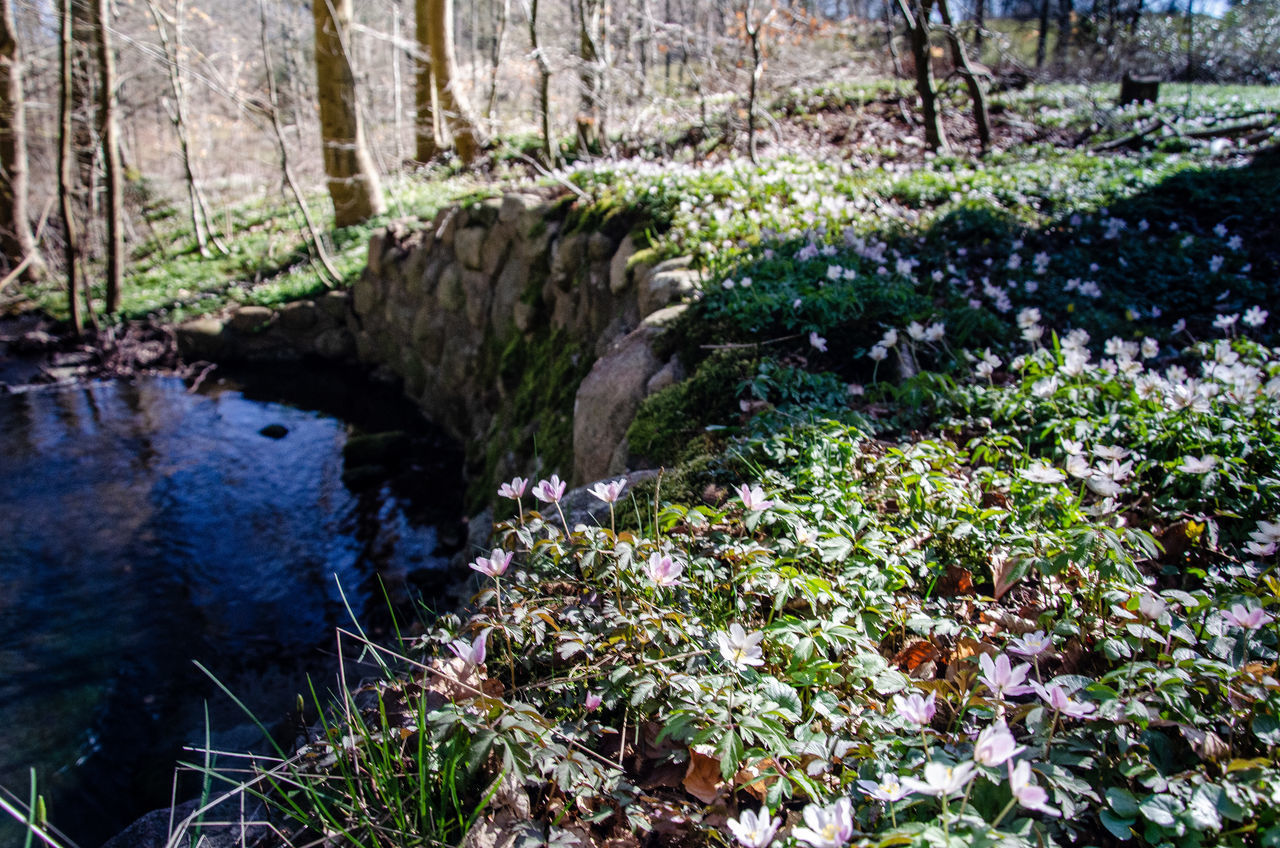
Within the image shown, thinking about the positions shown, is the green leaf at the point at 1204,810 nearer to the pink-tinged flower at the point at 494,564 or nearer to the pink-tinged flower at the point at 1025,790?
the pink-tinged flower at the point at 1025,790

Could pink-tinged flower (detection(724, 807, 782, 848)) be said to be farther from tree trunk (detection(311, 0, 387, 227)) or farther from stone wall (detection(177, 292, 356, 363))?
tree trunk (detection(311, 0, 387, 227))

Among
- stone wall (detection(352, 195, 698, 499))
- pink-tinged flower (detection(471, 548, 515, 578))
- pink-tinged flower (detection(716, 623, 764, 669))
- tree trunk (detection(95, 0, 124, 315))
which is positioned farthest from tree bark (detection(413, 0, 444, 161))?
pink-tinged flower (detection(716, 623, 764, 669))

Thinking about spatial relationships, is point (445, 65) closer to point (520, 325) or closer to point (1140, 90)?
point (520, 325)

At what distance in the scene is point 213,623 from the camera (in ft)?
15.4

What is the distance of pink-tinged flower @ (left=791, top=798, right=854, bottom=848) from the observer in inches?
40.4

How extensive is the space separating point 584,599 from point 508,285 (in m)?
5.70

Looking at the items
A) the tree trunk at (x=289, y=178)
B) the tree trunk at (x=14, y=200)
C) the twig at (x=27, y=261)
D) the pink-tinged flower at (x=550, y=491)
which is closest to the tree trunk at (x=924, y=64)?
the tree trunk at (x=289, y=178)

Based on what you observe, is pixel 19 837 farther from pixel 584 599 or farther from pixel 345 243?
pixel 345 243

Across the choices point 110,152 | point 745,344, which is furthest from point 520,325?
point 110,152

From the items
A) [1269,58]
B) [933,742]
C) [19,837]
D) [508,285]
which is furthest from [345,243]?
[1269,58]

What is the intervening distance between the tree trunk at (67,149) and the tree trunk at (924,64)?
9.77m

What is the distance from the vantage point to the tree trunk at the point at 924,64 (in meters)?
7.88

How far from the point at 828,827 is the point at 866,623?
2.50 ft

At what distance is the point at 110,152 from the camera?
10008 millimetres
